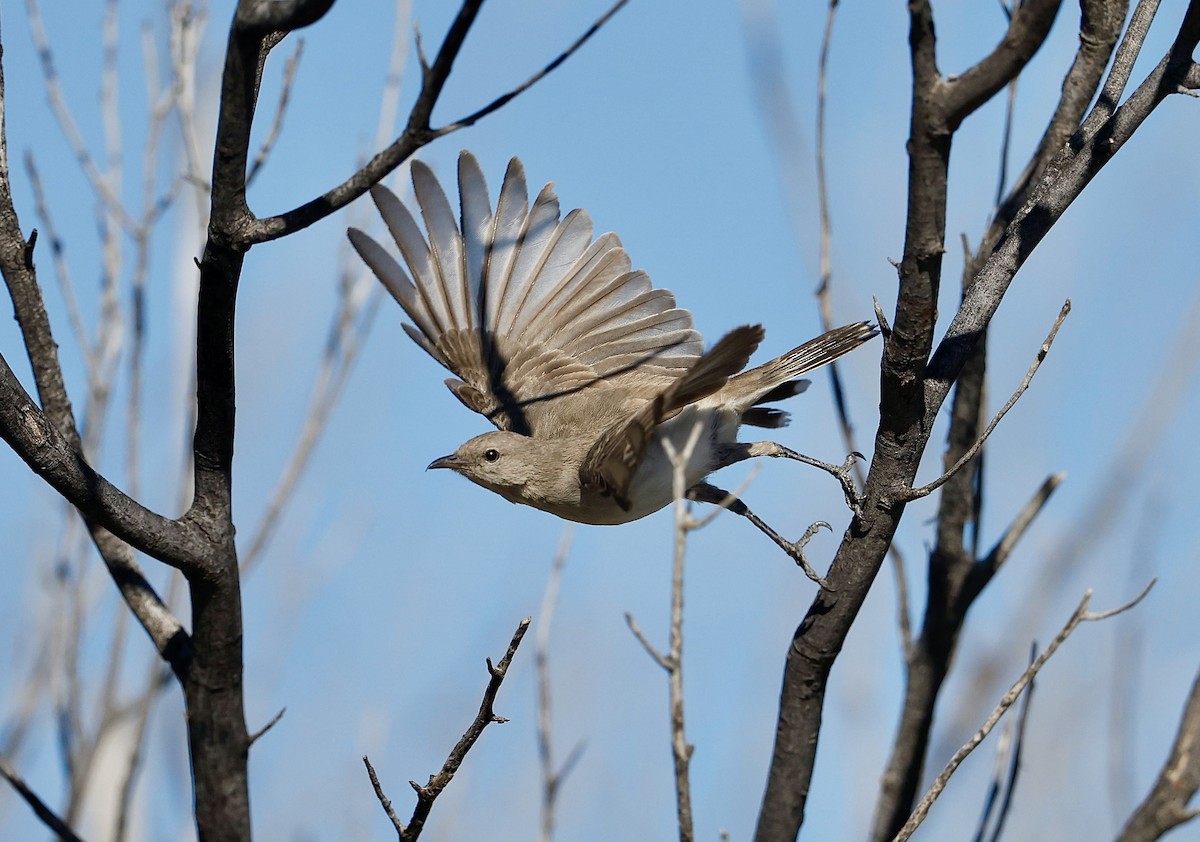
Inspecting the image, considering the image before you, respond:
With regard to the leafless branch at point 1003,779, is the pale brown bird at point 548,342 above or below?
above

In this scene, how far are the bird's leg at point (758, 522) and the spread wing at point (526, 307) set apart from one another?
0.45 metres

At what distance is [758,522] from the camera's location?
3.63 metres

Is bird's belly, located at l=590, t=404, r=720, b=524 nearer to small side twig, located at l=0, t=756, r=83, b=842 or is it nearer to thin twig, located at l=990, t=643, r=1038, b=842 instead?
thin twig, located at l=990, t=643, r=1038, b=842

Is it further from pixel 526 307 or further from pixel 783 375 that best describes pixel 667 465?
pixel 526 307

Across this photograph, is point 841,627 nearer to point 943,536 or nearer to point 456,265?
point 943,536

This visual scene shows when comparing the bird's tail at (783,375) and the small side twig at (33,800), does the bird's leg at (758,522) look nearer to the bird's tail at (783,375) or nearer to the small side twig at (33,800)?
the bird's tail at (783,375)

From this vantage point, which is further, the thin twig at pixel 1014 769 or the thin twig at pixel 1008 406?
the thin twig at pixel 1014 769

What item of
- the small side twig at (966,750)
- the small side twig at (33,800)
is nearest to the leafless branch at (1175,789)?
the small side twig at (966,750)

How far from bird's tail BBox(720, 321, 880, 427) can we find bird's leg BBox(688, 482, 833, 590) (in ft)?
1.07

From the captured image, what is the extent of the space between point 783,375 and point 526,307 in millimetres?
1118

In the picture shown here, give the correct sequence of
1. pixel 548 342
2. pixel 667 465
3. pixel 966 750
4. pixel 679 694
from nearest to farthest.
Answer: pixel 679 694 < pixel 966 750 < pixel 667 465 < pixel 548 342

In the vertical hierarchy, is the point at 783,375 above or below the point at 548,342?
below

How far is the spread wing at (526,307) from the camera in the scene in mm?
4480

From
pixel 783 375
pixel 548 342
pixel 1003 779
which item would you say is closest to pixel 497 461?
pixel 548 342
